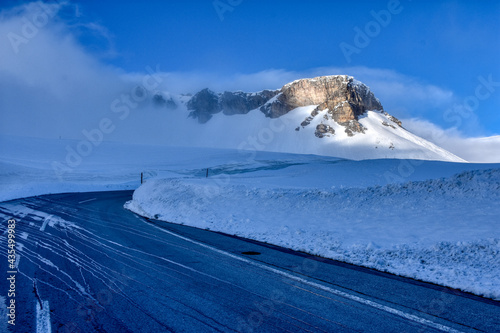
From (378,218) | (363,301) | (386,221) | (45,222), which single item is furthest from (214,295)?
(45,222)

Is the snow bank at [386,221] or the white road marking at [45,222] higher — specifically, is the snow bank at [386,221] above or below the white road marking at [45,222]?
above

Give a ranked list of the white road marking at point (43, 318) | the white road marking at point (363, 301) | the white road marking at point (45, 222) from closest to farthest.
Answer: the white road marking at point (43, 318), the white road marking at point (363, 301), the white road marking at point (45, 222)

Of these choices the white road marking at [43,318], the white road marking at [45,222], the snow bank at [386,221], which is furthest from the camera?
the white road marking at [45,222]

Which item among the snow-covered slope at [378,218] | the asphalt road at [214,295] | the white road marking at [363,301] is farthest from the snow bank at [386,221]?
the white road marking at [363,301]

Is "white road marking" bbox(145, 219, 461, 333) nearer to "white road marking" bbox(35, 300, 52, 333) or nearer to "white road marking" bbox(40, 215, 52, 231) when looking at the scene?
"white road marking" bbox(35, 300, 52, 333)

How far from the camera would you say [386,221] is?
9.70 metres

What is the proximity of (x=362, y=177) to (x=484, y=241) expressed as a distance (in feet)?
51.7

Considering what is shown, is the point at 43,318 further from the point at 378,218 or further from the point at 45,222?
the point at 45,222

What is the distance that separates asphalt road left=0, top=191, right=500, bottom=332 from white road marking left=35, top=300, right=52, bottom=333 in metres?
0.01

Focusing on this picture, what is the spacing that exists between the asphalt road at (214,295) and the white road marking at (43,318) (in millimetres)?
13

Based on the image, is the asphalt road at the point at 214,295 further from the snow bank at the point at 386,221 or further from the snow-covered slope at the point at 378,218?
the snow-covered slope at the point at 378,218

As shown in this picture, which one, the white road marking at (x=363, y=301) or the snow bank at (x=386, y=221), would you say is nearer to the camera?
the white road marking at (x=363, y=301)

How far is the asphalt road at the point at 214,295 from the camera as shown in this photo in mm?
4000

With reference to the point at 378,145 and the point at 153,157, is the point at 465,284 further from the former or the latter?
the point at 378,145
